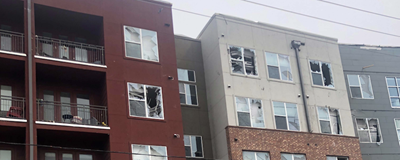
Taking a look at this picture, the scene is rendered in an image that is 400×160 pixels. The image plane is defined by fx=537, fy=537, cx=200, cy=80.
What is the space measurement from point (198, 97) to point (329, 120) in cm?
745

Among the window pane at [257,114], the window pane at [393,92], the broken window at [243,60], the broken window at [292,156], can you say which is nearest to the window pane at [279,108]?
the window pane at [257,114]

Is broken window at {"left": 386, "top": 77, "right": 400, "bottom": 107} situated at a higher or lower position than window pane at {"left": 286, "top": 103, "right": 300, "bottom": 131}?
higher

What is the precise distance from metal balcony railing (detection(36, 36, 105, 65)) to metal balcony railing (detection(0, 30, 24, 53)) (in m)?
0.78

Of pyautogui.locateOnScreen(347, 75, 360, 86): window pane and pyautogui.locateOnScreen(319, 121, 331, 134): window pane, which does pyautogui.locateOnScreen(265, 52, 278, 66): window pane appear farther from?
pyautogui.locateOnScreen(347, 75, 360, 86): window pane

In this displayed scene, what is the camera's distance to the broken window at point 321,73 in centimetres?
3091

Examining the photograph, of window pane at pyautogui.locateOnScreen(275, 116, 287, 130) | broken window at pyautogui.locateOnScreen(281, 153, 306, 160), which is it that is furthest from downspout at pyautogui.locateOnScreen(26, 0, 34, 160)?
window pane at pyautogui.locateOnScreen(275, 116, 287, 130)

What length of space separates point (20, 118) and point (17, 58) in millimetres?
2516

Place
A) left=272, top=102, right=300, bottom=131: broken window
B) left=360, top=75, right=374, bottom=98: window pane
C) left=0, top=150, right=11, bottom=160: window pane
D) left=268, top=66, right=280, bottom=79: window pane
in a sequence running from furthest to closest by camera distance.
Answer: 1. left=360, top=75, right=374, bottom=98: window pane
2. left=268, top=66, right=280, bottom=79: window pane
3. left=272, top=102, right=300, bottom=131: broken window
4. left=0, top=150, right=11, bottom=160: window pane

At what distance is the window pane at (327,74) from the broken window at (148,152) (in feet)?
38.5

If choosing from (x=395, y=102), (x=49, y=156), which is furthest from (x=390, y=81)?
(x=49, y=156)

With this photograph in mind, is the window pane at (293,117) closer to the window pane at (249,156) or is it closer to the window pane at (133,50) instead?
the window pane at (249,156)

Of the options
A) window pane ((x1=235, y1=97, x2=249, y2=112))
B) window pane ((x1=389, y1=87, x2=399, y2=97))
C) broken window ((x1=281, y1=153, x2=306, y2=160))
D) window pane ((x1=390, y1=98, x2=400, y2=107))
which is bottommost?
broken window ((x1=281, y1=153, x2=306, y2=160))

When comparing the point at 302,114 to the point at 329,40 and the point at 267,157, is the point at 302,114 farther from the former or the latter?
the point at 329,40

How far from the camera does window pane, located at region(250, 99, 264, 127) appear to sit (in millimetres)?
27797
